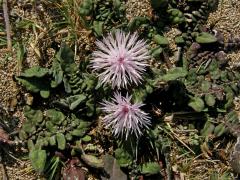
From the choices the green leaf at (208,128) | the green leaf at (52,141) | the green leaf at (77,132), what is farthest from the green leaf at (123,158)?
the green leaf at (208,128)

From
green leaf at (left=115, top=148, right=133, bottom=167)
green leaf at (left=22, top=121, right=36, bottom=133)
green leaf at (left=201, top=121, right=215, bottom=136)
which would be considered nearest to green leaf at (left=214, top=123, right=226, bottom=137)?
green leaf at (left=201, top=121, right=215, bottom=136)

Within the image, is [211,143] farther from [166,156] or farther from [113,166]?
[113,166]

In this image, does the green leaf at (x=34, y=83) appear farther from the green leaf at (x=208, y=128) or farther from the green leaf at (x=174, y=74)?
the green leaf at (x=208, y=128)

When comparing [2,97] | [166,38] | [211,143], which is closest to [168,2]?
[166,38]

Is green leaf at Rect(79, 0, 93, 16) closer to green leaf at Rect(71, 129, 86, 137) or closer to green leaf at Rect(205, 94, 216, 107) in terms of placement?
green leaf at Rect(71, 129, 86, 137)

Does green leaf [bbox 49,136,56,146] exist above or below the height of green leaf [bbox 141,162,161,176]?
above

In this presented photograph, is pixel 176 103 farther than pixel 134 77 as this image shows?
Yes
